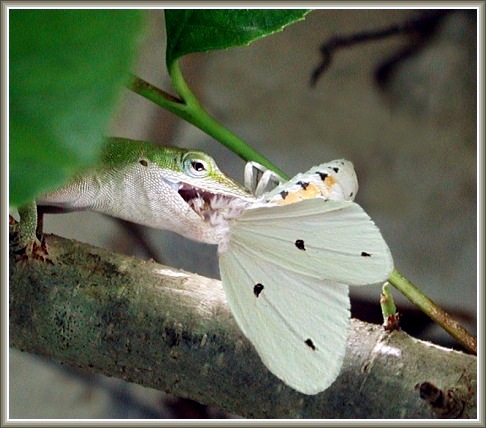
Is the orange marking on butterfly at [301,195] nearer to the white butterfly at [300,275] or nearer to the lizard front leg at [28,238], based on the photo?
the white butterfly at [300,275]

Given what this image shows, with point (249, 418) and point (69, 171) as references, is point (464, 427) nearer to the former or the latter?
point (249, 418)

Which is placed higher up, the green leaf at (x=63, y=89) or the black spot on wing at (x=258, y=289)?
the green leaf at (x=63, y=89)

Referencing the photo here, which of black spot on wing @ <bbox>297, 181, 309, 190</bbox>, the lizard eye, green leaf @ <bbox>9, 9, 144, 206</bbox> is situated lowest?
black spot on wing @ <bbox>297, 181, 309, 190</bbox>

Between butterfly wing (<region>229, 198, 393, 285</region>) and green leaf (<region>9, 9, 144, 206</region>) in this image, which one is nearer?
green leaf (<region>9, 9, 144, 206</region>)

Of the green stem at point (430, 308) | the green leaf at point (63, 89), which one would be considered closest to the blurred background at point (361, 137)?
the green stem at point (430, 308)

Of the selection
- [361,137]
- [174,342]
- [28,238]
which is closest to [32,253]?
[28,238]

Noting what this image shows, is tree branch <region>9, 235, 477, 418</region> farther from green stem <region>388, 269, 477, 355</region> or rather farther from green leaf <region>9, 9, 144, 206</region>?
green leaf <region>9, 9, 144, 206</region>

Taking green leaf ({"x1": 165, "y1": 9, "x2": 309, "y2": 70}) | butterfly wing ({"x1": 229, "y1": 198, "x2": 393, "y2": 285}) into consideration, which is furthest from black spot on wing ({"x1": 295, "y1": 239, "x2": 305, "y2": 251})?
green leaf ({"x1": 165, "y1": 9, "x2": 309, "y2": 70})
